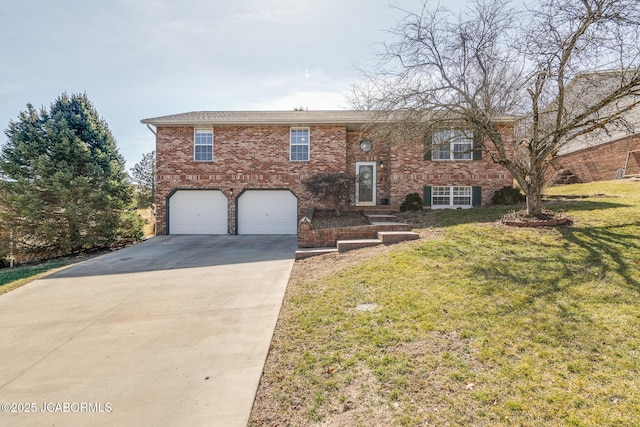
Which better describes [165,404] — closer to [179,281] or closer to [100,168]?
[179,281]

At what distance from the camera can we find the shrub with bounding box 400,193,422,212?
12570mm

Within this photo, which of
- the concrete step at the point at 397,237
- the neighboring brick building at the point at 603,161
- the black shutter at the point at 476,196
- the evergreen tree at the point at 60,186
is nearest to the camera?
the concrete step at the point at 397,237

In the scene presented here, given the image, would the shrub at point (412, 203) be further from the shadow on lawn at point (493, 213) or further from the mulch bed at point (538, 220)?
the mulch bed at point (538, 220)

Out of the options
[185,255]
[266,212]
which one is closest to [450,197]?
[266,212]

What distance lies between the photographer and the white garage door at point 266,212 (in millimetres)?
13227

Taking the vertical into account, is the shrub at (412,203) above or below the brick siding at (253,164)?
below

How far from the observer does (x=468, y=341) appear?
3141mm

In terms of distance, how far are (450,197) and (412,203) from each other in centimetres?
197

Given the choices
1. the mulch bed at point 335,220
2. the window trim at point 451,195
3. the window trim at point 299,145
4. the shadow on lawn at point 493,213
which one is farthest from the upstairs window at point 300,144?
the shadow on lawn at point 493,213

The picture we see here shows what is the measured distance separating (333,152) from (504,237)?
8173 millimetres

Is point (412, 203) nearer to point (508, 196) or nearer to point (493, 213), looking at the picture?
point (493, 213)

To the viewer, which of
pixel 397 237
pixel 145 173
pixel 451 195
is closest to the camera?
pixel 397 237

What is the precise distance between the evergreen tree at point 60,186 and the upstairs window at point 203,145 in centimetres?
387

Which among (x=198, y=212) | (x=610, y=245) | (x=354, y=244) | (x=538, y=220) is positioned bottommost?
(x=354, y=244)
